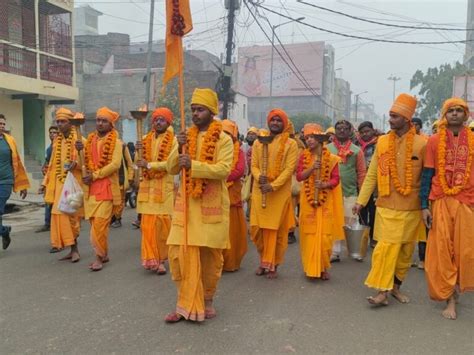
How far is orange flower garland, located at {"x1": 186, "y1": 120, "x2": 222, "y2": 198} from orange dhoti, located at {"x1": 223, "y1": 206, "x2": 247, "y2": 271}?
6.07 ft

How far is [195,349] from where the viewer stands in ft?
11.8

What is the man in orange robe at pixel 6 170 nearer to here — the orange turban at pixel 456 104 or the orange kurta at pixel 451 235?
the orange kurta at pixel 451 235

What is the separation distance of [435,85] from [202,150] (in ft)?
141

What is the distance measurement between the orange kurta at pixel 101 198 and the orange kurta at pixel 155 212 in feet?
1.17

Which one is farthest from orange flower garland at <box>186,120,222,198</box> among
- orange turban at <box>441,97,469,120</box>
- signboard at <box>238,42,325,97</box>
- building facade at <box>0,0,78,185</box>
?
signboard at <box>238,42,325,97</box>

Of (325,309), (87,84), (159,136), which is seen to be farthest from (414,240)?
(87,84)

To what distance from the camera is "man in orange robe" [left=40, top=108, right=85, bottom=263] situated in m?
6.35

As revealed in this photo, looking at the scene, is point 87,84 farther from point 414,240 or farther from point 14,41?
point 414,240

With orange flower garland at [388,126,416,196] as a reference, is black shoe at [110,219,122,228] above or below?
below

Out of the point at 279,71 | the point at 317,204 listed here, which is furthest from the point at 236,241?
the point at 279,71

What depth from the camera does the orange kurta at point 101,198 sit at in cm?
581

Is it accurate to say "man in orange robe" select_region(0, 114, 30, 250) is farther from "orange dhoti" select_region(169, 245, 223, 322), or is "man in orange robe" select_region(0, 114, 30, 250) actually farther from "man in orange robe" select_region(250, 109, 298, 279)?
"orange dhoti" select_region(169, 245, 223, 322)

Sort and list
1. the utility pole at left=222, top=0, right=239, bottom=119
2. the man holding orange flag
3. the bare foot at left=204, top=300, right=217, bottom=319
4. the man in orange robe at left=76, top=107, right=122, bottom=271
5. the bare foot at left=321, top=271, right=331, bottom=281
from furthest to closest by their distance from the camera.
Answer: the utility pole at left=222, top=0, right=239, bottom=119
the man in orange robe at left=76, top=107, right=122, bottom=271
the bare foot at left=321, top=271, right=331, bottom=281
the bare foot at left=204, top=300, right=217, bottom=319
the man holding orange flag

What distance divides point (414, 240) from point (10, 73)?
42.1 feet
